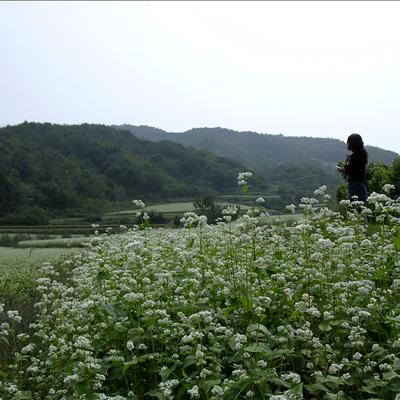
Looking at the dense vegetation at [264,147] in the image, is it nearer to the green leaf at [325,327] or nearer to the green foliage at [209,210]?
the green foliage at [209,210]

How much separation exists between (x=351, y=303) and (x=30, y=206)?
4713 cm

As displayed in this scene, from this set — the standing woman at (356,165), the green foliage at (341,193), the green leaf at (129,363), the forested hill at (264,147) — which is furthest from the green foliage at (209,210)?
the forested hill at (264,147)

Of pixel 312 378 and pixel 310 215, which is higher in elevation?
pixel 310 215

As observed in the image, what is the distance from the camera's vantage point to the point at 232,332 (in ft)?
14.0

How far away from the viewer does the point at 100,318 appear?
5141 mm

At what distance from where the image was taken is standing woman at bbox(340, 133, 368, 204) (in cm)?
1047

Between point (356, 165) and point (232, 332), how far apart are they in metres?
7.20

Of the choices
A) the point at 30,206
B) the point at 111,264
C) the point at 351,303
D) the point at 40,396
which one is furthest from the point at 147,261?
the point at 30,206

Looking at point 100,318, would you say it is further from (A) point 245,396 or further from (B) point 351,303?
(B) point 351,303

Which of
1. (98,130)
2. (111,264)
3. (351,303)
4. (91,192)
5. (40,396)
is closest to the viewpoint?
(351,303)

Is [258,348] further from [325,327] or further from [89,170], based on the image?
[89,170]

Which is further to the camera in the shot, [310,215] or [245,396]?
[310,215]

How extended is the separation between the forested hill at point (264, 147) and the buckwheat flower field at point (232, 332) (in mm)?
104971

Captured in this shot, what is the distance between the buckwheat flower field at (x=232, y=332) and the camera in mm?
3699
